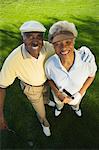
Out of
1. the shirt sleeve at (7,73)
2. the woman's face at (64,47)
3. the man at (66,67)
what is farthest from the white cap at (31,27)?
the shirt sleeve at (7,73)

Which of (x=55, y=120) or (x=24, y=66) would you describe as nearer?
(x=24, y=66)

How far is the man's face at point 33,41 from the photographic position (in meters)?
3.01

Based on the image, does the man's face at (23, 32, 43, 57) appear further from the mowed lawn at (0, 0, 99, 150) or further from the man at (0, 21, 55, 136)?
the mowed lawn at (0, 0, 99, 150)

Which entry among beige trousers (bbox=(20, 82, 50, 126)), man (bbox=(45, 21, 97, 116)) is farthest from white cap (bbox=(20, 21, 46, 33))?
beige trousers (bbox=(20, 82, 50, 126))

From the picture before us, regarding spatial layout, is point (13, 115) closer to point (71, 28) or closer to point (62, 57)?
point (62, 57)

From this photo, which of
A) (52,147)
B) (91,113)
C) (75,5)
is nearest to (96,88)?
(91,113)

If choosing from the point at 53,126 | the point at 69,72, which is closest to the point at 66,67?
the point at 69,72

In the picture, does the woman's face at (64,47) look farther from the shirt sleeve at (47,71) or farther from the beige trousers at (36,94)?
the beige trousers at (36,94)

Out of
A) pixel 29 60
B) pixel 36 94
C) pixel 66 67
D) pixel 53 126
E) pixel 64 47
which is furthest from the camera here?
pixel 53 126

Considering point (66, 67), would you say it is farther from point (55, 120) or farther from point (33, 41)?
point (55, 120)

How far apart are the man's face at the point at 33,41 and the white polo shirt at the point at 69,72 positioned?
223 millimetres

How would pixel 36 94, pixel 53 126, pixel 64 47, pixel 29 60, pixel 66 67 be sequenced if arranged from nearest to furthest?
1. pixel 64 47
2. pixel 29 60
3. pixel 66 67
4. pixel 36 94
5. pixel 53 126

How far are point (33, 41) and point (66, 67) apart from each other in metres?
0.51

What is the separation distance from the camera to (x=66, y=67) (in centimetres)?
326
